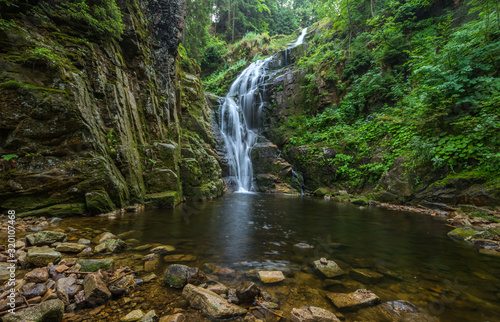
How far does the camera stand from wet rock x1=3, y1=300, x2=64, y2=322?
4.85 ft

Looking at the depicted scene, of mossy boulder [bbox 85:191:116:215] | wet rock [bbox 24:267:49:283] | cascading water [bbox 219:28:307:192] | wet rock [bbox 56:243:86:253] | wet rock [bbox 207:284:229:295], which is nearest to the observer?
wet rock [bbox 24:267:49:283]

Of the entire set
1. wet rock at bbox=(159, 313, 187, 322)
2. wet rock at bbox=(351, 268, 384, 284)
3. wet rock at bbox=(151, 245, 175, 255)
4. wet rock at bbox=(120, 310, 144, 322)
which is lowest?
wet rock at bbox=(351, 268, 384, 284)

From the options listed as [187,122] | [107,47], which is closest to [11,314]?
[107,47]

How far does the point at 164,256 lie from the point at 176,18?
12.1 meters

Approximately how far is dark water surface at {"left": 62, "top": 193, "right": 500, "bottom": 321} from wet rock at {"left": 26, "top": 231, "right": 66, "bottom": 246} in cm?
82

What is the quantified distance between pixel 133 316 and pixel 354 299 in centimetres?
219

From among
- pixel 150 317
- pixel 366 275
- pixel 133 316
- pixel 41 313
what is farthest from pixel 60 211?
pixel 366 275

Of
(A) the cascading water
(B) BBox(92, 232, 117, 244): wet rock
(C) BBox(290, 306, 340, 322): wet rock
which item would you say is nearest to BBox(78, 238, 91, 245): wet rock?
(B) BBox(92, 232, 117, 244): wet rock

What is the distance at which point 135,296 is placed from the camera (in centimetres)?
209

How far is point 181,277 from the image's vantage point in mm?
2334

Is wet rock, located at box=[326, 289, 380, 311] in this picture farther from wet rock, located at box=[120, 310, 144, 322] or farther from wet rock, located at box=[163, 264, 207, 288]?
wet rock, located at box=[120, 310, 144, 322]

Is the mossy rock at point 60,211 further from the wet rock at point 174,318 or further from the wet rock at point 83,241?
the wet rock at point 174,318

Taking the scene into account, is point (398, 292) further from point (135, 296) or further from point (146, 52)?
point (146, 52)

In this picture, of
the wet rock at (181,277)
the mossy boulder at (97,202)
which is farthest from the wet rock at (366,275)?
the mossy boulder at (97,202)
